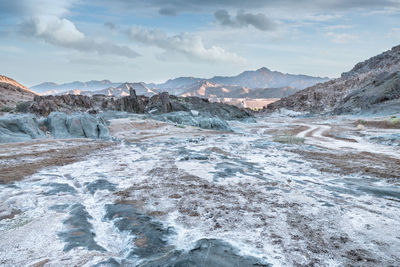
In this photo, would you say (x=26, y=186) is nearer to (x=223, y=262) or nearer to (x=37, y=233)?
(x=37, y=233)

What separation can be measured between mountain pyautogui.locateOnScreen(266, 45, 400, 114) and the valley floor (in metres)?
47.5

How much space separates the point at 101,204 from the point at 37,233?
160cm

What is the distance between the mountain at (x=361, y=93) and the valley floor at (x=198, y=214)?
156 ft

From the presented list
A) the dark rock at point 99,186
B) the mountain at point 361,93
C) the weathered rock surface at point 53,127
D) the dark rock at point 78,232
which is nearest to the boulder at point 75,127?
the weathered rock surface at point 53,127

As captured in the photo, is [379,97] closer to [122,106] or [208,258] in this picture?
[122,106]

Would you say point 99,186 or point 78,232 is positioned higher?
point 78,232

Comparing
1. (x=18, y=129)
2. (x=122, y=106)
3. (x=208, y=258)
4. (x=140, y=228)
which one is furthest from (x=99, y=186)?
(x=122, y=106)

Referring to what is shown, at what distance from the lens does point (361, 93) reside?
212ft

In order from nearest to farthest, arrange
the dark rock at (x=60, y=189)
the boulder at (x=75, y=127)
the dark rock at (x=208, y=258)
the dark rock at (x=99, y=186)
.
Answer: the dark rock at (x=208, y=258)
the dark rock at (x=60, y=189)
the dark rock at (x=99, y=186)
the boulder at (x=75, y=127)

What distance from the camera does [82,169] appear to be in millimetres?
9023

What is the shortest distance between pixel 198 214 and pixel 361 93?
7422cm

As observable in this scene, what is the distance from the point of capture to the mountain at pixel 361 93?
172ft

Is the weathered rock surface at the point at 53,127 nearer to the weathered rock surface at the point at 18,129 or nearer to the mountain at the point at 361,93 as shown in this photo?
the weathered rock surface at the point at 18,129

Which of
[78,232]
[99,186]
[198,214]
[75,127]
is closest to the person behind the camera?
[78,232]
